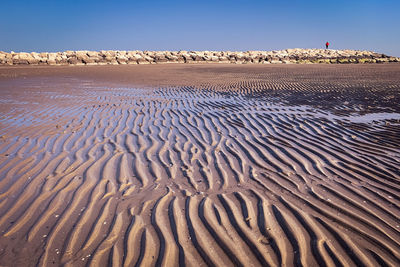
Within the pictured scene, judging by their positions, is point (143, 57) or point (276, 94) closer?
point (276, 94)

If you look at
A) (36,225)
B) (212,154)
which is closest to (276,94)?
(212,154)

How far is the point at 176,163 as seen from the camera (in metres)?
4.52

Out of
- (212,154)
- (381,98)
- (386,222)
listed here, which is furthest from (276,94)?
(386,222)

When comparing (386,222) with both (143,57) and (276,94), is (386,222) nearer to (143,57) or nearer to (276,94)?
(276,94)

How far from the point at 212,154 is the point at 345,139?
2670mm

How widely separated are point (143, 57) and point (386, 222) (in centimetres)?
3672

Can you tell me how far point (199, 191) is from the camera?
3635 mm

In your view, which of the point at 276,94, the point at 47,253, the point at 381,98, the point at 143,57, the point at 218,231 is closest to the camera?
the point at 47,253

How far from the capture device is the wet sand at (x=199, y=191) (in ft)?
8.51

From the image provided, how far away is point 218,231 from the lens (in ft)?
9.34

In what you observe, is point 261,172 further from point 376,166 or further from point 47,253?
point 47,253

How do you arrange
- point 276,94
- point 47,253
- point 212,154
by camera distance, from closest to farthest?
point 47,253
point 212,154
point 276,94

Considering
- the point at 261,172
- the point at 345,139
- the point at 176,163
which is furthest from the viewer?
the point at 345,139

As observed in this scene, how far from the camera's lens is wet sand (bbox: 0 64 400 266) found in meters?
2.59
